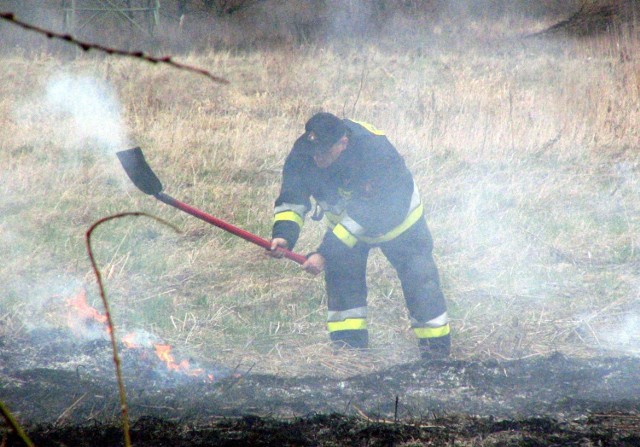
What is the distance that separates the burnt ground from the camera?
3.16m

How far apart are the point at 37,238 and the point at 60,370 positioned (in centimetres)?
251

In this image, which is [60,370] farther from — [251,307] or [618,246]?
[618,246]

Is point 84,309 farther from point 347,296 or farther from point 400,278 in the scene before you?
point 400,278

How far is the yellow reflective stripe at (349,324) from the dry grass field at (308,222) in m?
0.20

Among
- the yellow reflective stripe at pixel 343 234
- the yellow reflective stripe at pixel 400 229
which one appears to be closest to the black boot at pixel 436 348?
the yellow reflective stripe at pixel 400 229

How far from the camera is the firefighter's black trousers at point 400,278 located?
4.50m

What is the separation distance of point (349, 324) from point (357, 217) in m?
0.77

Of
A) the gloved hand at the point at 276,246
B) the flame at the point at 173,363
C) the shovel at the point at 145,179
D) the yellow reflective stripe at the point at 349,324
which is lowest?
the flame at the point at 173,363

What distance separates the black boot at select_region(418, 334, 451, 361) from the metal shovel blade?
76.6 inches

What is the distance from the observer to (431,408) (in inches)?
143

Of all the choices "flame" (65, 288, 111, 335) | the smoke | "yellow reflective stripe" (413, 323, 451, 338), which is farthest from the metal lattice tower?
"yellow reflective stripe" (413, 323, 451, 338)

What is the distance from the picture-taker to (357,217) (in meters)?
4.39

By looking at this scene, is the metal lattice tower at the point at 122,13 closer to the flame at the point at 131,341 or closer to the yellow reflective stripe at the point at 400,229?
the flame at the point at 131,341

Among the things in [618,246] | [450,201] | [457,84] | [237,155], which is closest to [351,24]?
[457,84]
